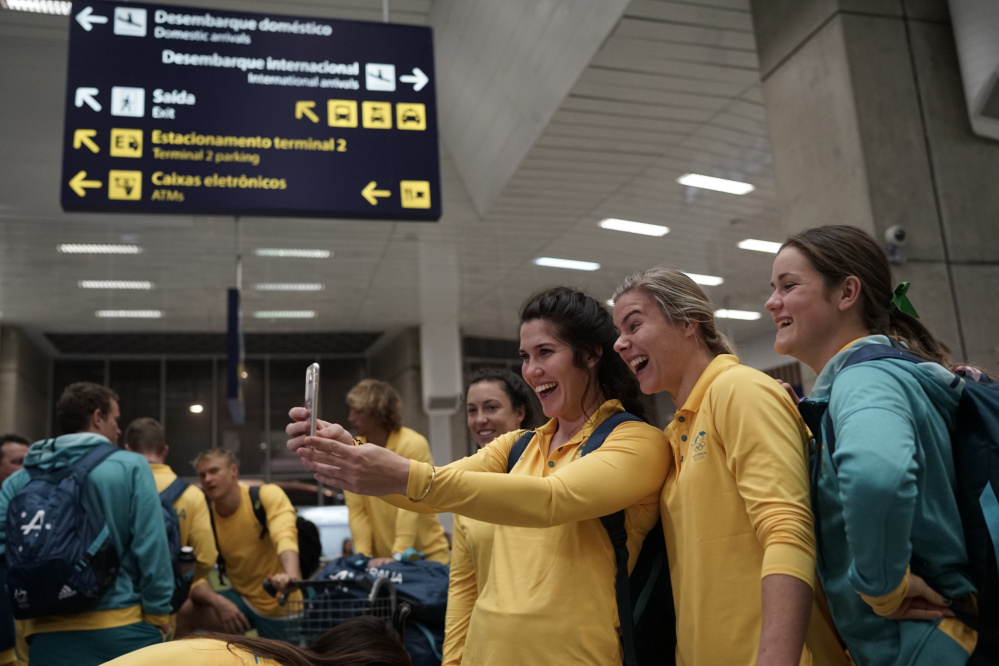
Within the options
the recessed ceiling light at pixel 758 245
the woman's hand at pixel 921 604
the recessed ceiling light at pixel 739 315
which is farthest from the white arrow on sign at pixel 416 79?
the recessed ceiling light at pixel 739 315

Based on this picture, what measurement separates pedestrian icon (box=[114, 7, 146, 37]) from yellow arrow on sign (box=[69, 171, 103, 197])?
1102 millimetres

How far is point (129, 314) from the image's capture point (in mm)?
15727

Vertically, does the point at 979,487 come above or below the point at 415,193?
below

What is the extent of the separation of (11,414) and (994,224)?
1631 cm

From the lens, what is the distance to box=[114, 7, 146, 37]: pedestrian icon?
5504mm

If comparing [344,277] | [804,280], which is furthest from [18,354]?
[804,280]

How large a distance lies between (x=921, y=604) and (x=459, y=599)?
1.24 m

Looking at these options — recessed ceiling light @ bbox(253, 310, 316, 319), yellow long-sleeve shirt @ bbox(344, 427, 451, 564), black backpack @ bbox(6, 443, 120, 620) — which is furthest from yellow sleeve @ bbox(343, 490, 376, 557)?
recessed ceiling light @ bbox(253, 310, 316, 319)

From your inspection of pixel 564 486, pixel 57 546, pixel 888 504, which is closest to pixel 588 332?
pixel 564 486

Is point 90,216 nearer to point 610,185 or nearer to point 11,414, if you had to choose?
point 610,185

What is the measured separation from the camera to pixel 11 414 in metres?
15.5

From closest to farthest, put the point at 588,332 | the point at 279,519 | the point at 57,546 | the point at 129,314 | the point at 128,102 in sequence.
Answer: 1. the point at 588,332
2. the point at 57,546
3. the point at 279,519
4. the point at 128,102
5. the point at 129,314

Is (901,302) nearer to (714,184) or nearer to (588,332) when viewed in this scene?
Answer: (588,332)

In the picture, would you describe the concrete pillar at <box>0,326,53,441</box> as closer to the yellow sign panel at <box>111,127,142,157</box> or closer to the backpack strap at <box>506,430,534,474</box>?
the yellow sign panel at <box>111,127,142,157</box>
